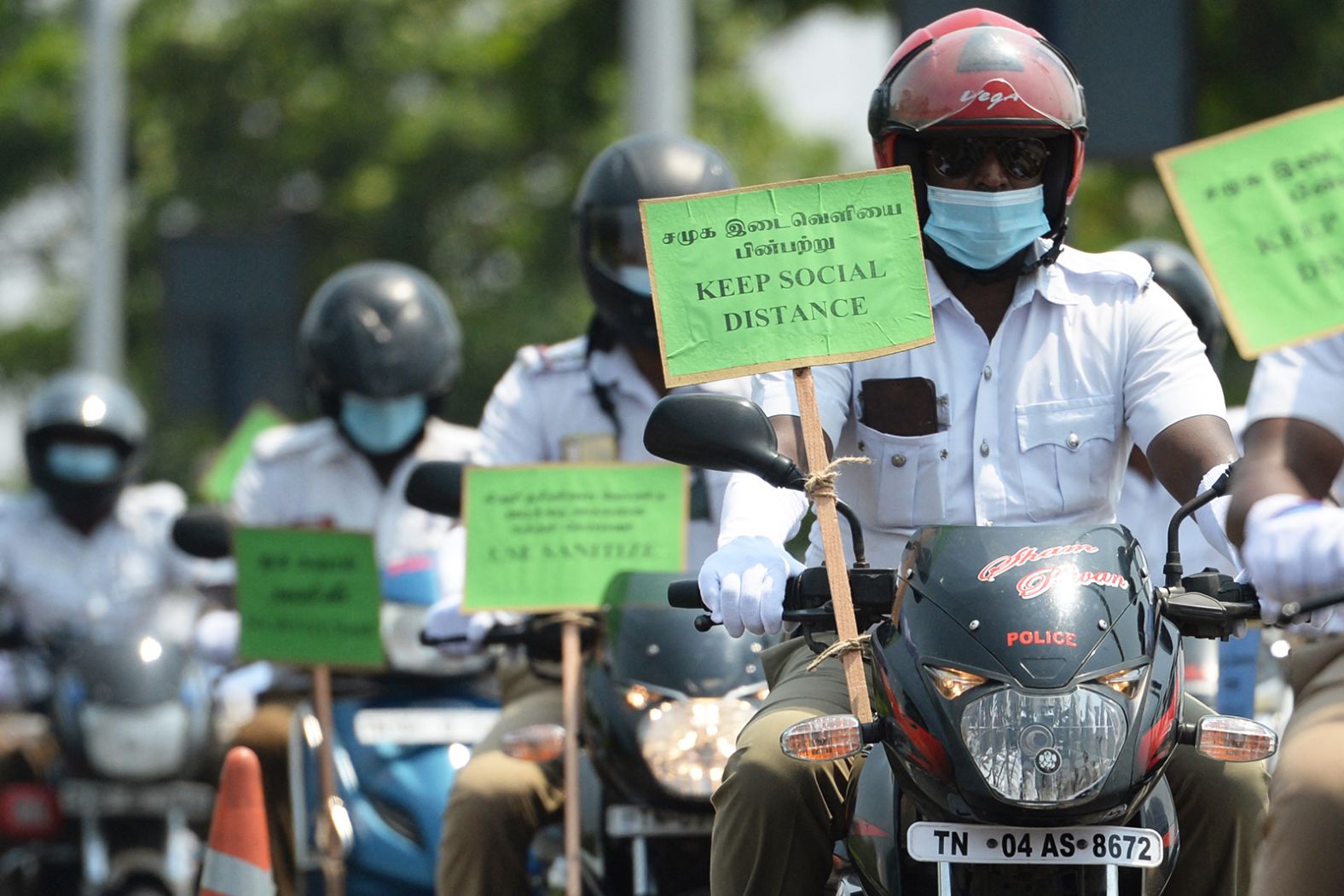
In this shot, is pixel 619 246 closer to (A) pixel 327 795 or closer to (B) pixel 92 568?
(A) pixel 327 795

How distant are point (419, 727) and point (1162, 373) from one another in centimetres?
288

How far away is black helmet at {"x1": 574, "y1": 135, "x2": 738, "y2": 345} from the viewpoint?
5742mm

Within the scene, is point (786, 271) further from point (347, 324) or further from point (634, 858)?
point (347, 324)

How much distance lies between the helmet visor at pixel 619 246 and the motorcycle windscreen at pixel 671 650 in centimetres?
140

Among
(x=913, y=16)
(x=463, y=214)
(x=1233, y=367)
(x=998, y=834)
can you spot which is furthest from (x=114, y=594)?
(x=463, y=214)

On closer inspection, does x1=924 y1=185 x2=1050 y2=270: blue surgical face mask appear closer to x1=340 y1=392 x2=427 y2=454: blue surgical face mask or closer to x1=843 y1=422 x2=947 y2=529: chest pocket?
x1=843 y1=422 x2=947 y2=529: chest pocket

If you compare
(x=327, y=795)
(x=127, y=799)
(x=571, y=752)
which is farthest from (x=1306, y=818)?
(x=127, y=799)

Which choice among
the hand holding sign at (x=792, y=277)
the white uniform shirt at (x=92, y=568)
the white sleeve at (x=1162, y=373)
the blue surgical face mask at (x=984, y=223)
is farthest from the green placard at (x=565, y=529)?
the white uniform shirt at (x=92, y=568)

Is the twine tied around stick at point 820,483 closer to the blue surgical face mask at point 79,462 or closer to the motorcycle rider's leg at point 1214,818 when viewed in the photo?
the motorcycle rider's leg at point 1214,818

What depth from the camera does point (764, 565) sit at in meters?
3.45

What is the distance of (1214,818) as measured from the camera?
11.5 ft

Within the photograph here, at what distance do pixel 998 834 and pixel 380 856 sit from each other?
324cm

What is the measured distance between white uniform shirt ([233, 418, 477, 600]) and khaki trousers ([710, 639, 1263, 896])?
322 centimetres

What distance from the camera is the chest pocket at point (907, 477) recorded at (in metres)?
3.88
